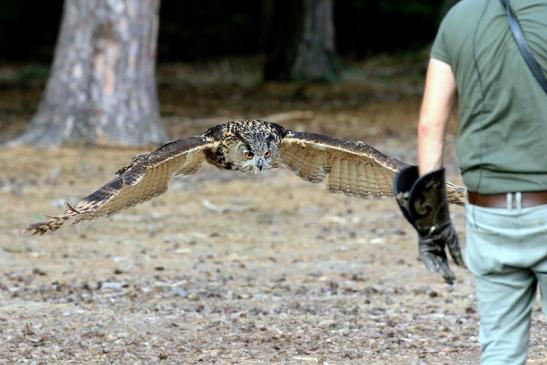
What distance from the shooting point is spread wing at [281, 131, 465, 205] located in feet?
24.2

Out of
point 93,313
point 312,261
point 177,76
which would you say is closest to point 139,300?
point 93,313

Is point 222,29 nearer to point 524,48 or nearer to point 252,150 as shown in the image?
point 252,150

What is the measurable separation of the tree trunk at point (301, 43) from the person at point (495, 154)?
18.0 meters

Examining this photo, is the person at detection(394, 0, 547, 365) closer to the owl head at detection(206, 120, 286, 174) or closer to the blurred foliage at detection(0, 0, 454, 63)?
the owl head at detection(206, 120, 286, 174)

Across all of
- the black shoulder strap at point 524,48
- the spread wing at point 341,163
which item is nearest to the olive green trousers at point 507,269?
the black shoulder strap at point 524,48

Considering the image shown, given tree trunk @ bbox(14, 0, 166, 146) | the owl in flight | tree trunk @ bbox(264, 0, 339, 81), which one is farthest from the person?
tree trunk @ bbox(264, 0, 339, 81)

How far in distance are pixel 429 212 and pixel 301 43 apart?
712 inches

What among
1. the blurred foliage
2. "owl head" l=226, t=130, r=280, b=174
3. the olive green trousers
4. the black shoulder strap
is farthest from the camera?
the blurred foliage

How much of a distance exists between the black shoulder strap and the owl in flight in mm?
2464

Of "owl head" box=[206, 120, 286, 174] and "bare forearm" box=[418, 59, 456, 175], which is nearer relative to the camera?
"bare forearm" box=[418, 59, 456, 175]

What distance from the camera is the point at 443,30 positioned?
14.3 ft

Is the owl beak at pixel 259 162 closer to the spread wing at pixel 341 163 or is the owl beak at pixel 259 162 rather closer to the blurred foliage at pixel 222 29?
the spread wing at pixel 341 163

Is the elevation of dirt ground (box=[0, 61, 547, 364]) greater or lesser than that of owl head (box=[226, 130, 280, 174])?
lesser

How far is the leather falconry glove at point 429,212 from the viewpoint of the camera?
447cm
